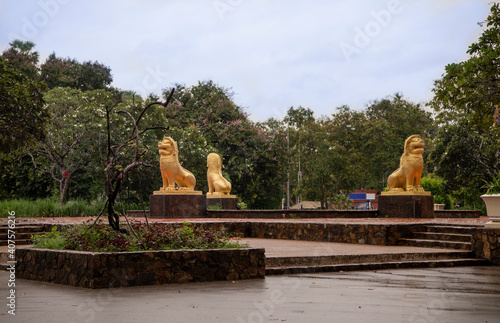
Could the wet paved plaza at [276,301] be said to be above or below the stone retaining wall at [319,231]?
below

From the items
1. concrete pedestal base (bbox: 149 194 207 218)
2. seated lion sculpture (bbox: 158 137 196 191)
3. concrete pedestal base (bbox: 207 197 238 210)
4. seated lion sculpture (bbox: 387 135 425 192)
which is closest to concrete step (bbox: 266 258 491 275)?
seated lion sculpture (bbox: 387 135 425 192)

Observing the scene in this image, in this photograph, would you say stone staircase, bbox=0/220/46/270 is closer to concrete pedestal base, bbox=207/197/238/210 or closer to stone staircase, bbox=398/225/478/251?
stone staircase, bbox=398/225/478/251

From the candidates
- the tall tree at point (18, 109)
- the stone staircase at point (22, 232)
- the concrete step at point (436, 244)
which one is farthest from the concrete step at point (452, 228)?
the tall tree at point (18, 109)

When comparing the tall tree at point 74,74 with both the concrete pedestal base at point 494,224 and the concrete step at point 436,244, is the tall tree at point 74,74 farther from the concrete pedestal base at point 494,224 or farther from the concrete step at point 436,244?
the concrete pedestal base at point 494,224

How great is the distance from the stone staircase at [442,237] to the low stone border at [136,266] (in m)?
5.60

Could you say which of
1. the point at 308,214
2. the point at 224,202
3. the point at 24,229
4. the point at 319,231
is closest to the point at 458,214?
the point at 308,214

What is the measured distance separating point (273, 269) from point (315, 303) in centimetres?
300

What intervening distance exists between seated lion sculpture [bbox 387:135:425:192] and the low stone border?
1293 centimetres

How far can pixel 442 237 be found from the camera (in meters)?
14.3

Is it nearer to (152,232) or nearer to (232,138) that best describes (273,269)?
(152,232)

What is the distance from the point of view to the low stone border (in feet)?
28.5

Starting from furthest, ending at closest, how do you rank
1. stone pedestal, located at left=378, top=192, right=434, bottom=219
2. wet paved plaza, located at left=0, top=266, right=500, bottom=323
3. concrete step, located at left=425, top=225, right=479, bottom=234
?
stone pedestal, located at left=378, top=192, right=434, bottom=219, concrete step, located at left=425, top=225, right=479, bottom=234, wet paved plaza, located at left=0, top=266, right=500, bottom=323

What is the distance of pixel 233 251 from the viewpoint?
9.60 m

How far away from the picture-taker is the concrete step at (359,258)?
11134mm
